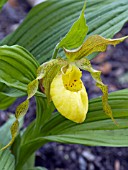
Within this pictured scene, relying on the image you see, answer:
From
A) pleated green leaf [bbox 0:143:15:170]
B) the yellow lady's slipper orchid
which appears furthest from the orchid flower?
pleated green leaf [bbox 0:143:15:170]

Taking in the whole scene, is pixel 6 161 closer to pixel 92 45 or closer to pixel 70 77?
pixel 70 77

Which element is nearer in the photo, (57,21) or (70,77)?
(70,77)

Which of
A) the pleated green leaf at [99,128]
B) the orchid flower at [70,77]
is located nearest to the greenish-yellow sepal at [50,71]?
the orchid flower at [70,77]

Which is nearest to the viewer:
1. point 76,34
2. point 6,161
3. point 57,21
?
point 76,34

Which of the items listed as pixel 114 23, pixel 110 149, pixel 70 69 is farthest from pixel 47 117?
pixel 110 149

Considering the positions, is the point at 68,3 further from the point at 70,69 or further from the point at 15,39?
the point at 70,69

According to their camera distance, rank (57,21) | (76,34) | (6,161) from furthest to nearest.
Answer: (57,21) → (6,161) → (76,34)

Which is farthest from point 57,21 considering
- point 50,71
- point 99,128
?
point 99,128
